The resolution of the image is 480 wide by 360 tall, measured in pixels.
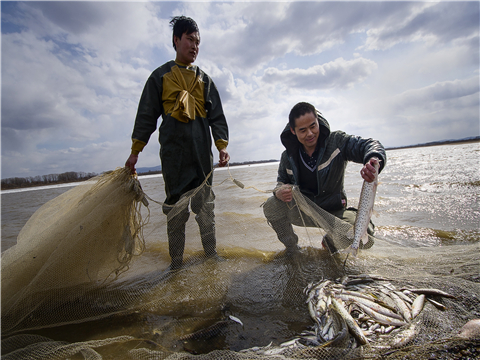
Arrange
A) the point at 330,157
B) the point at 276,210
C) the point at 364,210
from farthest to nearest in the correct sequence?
the point at 276,210 < the point at 330,157 < the point at 364,210

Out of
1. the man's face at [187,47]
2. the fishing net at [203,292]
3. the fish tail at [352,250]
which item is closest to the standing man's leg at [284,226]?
the fishing net at [203,292]

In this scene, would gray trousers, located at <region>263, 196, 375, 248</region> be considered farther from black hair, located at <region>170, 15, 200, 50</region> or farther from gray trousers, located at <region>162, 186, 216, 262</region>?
black hair, located at <region>170, 15, 200, 50</region>

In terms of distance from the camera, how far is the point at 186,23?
309cm

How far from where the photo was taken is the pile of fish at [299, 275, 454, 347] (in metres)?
1.75

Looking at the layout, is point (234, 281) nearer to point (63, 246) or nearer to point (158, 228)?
point (158, 228)

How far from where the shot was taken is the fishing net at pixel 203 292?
171cm

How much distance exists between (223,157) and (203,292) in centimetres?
176

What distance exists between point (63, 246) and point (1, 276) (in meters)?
0.51

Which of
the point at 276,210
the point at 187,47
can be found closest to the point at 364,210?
the point at 276,210

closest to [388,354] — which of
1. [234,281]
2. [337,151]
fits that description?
[234,281]

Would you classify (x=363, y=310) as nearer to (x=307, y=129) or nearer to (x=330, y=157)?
(x=330, y=157)

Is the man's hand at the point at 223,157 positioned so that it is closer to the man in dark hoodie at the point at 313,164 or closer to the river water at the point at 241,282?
the river water at the point at 241,282

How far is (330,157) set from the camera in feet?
10.6

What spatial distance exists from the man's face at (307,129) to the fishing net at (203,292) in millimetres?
764
